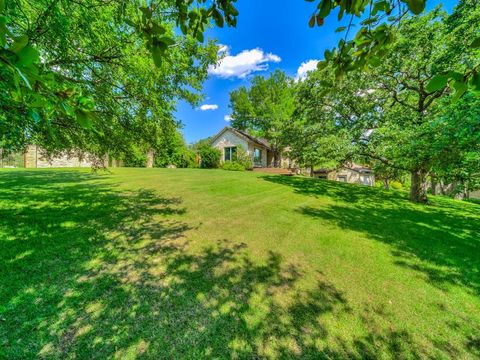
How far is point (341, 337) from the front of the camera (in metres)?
2.58

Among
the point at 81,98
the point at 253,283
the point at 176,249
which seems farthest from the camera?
the point at 176,249

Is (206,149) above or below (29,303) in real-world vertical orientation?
above

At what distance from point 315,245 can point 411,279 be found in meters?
1.74

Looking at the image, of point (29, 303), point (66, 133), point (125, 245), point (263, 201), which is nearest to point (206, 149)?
point (263, 201)

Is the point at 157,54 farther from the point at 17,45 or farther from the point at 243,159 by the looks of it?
the point at 243,159

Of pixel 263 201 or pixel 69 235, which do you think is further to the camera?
pixel 263 201

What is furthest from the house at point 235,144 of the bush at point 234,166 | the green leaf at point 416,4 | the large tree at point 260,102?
the green leaf at point 416,4

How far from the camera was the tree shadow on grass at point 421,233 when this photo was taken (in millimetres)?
4137

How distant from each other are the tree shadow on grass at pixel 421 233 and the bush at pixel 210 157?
17.0m

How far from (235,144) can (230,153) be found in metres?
1.24

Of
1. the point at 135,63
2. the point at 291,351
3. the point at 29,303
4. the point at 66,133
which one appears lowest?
the point at 291,351

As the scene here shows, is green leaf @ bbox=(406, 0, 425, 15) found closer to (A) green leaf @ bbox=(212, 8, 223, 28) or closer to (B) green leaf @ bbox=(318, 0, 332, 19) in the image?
(B) green leaf @ bbox=(318, 0, 332, 19)

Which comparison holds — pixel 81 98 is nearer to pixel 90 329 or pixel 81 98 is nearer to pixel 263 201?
pixel 90 329

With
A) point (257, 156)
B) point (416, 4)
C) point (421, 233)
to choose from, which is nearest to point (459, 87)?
point (416, 4)
